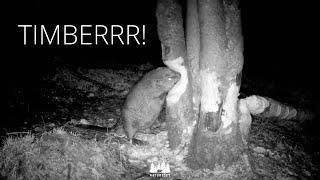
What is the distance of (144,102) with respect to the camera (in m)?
4.50

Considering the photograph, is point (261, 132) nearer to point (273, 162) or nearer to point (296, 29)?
point (273, 162)

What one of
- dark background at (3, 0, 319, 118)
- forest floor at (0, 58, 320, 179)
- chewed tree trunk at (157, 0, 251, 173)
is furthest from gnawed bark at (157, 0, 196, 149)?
dark background at (3, 0, 319, 118)

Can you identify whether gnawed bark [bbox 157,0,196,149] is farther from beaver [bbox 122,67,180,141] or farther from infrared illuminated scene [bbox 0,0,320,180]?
beaver [bbox 122,67,180,141]

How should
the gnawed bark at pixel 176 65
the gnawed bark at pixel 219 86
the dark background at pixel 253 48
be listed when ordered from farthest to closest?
1. the dark background at pixel 253 48
2. the gnawed bark at pixel 176 65
3. the gnawed bark at pixel 219 86

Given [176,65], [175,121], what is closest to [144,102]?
[175,121]

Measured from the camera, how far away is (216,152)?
12.8ft

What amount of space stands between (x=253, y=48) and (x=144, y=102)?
7855 millimetres

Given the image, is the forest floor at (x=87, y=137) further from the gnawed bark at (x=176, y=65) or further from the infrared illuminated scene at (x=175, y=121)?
the gnawed bark at (x=176, y=65)

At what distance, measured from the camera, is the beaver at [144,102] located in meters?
4.34

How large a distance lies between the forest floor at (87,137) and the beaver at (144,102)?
1.15 feet

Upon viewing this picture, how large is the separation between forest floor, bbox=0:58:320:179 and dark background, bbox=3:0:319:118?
1291 millimetres

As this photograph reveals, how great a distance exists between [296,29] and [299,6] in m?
0.80

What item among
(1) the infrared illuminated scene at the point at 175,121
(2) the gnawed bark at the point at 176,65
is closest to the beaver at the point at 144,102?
(1) the infrared illuminated scene at the point at 175,121

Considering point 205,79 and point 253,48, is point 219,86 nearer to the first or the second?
point 205,79
